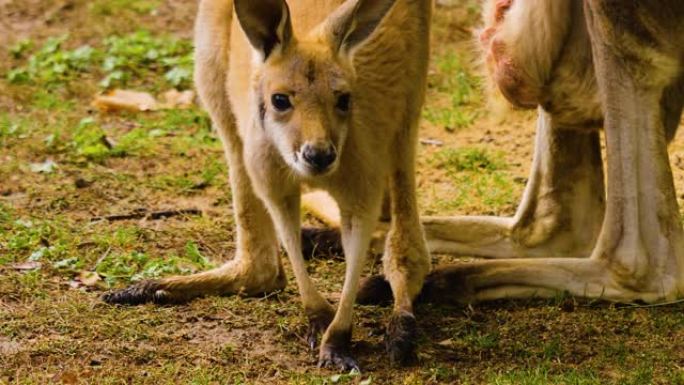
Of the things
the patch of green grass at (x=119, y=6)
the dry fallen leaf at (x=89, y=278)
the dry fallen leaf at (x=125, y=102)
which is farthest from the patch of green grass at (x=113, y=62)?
the dry fallen leaf at (x=89, y=278)

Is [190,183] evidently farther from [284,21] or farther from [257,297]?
[284,21]

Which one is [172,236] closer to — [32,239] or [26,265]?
[32,239]

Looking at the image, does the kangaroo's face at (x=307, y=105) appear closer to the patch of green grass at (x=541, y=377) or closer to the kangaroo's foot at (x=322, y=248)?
the patch of green grass at (x=541, y=377)

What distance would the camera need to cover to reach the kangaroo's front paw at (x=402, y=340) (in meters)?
3.97

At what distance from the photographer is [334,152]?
11.9ft

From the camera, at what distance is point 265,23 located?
3.84 meters

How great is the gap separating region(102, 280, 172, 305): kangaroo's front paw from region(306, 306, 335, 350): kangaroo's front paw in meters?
0.56

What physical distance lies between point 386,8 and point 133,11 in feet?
13.9

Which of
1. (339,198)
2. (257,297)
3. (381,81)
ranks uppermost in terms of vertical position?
(381,81)

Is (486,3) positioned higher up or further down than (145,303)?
higher up

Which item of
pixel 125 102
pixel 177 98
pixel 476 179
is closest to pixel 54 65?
pixel 125 102

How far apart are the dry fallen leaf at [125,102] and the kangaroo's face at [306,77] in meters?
2.90

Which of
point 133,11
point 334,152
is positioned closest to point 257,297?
point 334,152

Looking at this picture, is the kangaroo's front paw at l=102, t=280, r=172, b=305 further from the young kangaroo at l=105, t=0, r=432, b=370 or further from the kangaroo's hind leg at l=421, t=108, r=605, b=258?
the kangaroo's hind leg at l=421, t=108, r=605, b=258
